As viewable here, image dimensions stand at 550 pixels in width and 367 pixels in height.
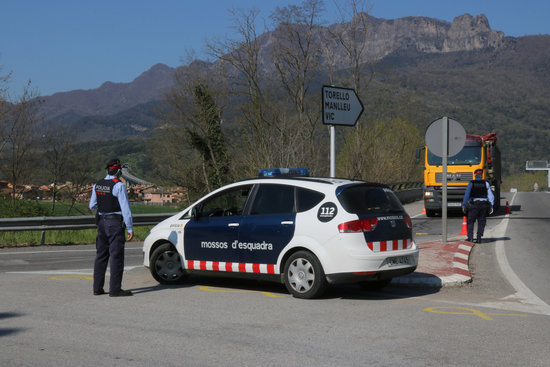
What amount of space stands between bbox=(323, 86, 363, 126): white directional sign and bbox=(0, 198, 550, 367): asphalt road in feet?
12.3

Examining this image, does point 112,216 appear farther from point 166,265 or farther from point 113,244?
point 166,265

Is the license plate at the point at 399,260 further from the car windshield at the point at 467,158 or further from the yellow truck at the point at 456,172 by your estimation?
the car windshield at the point at 467,158

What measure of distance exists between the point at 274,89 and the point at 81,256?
27356 millimetres

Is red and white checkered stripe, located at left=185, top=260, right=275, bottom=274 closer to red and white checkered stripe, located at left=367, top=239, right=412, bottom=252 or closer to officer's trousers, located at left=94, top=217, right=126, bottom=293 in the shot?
officer's trousers, located at left=94, top=217, right=126, bottom=293

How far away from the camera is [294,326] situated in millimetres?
6418

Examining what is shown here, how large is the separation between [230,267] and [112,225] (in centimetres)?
169

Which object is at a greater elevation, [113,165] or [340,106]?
[340,106]

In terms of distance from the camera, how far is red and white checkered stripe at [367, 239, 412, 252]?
790cm

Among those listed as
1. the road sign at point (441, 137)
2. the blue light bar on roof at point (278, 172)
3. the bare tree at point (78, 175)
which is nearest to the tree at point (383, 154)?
the road sign at point (441, 137)

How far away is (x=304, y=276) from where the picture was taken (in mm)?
8023

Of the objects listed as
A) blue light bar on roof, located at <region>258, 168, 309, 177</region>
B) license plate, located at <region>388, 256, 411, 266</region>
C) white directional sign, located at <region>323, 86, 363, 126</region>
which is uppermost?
white directional sign, located at <region>323, 86, 363, 126</region>

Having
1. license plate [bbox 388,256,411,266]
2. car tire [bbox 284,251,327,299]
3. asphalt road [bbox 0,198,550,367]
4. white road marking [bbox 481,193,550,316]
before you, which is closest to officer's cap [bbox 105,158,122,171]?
asphalt road [bbox 0,198,550,367]

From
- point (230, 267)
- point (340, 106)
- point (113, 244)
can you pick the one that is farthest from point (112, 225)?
point (340, 106)

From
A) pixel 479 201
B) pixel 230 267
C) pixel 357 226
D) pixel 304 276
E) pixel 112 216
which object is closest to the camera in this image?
pixel 357 226
